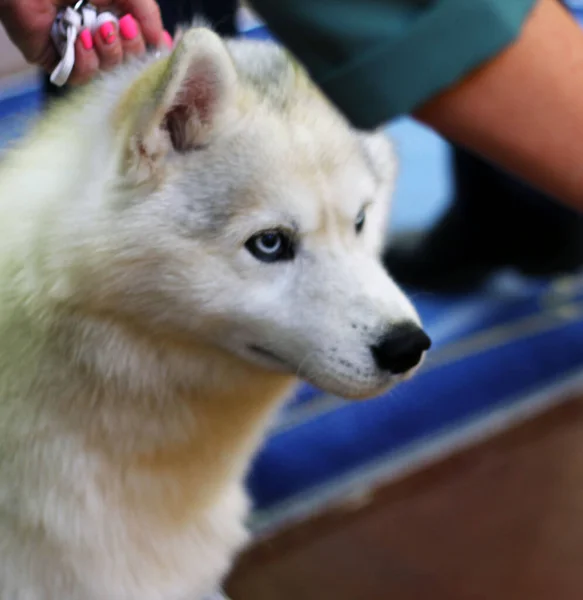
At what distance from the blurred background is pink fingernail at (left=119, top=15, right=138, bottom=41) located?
186 mm

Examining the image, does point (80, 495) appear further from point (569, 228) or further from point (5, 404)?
point (569, 228)

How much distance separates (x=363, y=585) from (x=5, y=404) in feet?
2.12

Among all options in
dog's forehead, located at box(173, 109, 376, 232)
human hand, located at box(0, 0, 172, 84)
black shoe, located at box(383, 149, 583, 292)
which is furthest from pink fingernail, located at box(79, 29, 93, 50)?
black shoe, located at box(383, 149, 583, 292)

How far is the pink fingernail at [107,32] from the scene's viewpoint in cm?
87

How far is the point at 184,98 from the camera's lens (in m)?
0.72

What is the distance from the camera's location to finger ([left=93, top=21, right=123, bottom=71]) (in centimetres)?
87

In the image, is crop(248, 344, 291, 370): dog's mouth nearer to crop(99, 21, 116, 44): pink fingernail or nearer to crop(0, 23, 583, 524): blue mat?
crop(99, 21, 116, 44): pink fingernail

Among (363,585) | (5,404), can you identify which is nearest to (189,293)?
(5,404)

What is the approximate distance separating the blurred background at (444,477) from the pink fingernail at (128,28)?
0.19 metres

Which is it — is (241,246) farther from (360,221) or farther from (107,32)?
(107,32)

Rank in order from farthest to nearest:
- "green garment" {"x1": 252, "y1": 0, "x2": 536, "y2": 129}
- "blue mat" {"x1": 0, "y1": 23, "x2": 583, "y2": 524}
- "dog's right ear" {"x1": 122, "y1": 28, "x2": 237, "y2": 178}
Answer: "blue mat" {"x1": 0, "y1": 23, "x2": 583, "y2": 524} < "dog's right ear" {"x1": 122, "y1": 28, "x2": 237, "y2": 178} < "green garment" {"x1": 252, "y1": 0, "x2": 536, "y2": 129}

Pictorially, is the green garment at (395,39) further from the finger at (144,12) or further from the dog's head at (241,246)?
the finger at (144,12)

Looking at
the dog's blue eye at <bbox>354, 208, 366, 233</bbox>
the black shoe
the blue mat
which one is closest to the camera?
the dog's blue eye at <bbox>354, 208, 366, 233</bbox>

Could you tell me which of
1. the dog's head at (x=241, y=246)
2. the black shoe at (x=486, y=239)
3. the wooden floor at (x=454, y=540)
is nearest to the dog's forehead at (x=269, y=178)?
the dog's head at (x=241, y=246)
